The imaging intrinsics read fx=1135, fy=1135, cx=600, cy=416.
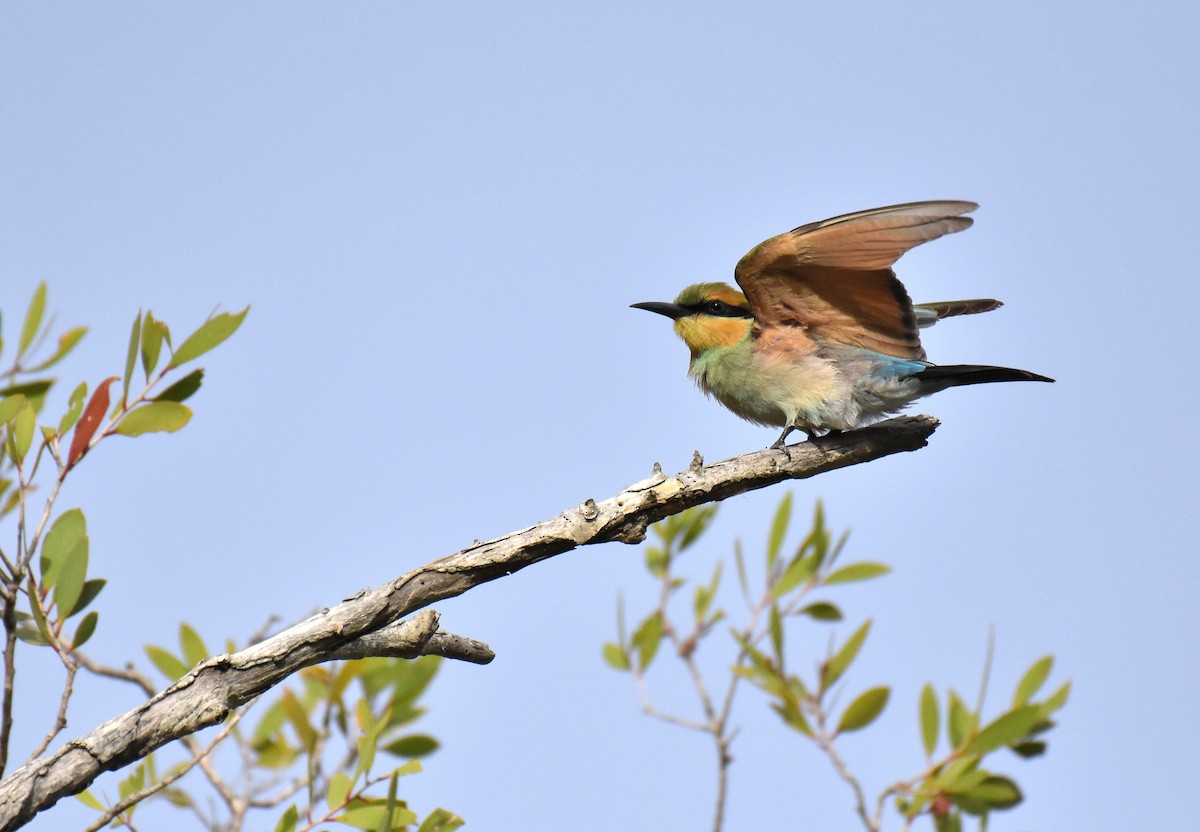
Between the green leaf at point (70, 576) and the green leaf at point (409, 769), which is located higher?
the green leaf at point (70, 576)

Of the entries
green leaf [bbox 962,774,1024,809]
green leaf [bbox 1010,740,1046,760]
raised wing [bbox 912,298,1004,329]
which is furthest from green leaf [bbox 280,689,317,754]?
raised wing [bbox 912,298,1004,329]

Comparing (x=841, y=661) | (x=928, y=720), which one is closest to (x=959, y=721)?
(x=928, y=720)

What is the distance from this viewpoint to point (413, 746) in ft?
8.94

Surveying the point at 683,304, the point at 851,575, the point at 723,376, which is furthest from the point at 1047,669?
the point at 683,304

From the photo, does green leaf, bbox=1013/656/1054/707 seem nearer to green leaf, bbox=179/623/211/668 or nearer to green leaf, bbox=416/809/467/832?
green leaf, bbox=416/809/467/832

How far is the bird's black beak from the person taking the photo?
390 centimetres

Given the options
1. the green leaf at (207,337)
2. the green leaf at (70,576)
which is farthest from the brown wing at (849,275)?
the green leaf at (70,576)

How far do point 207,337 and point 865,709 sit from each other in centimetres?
170

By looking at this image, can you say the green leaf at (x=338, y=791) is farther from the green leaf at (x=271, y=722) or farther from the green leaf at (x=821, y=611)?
the green leaf at (x=821, y=611)

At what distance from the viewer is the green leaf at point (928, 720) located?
2.55m

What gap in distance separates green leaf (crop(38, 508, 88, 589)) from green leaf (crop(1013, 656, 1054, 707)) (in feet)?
6.66

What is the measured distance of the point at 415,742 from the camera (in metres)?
2.72

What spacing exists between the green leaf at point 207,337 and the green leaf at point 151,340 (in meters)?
0.03

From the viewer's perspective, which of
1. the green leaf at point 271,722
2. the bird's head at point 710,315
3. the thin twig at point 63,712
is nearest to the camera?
the thin twig at point 63,712
